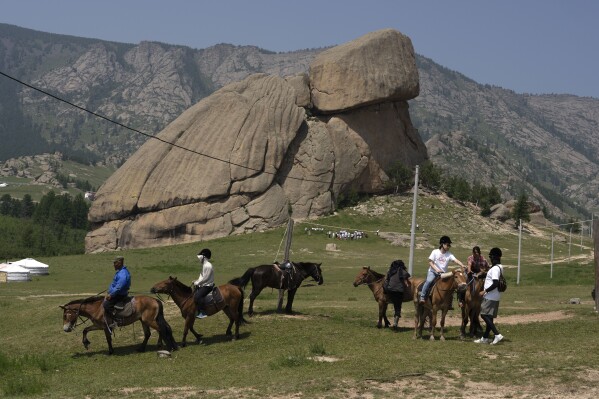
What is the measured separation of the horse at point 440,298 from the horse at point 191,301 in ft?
17.2

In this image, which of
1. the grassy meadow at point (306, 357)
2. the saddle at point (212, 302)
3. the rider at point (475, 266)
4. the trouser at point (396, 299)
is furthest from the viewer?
the trouser at point (396, 299)

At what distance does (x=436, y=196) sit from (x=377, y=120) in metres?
13.7

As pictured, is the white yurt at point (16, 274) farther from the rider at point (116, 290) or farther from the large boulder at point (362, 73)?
the large boulder at point (362, 73)

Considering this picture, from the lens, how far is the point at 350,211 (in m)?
101

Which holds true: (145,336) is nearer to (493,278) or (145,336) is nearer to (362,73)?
(493,278)

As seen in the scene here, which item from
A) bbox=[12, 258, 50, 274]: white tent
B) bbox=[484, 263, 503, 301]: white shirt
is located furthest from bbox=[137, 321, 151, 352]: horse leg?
bbox=[12, 258, 50, 274]: white tent

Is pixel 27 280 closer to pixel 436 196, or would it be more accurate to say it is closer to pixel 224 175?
pixel 224 175

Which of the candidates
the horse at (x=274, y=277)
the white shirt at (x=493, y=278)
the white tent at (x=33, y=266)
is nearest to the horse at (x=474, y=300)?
the white shirt at (x=493, y=278)

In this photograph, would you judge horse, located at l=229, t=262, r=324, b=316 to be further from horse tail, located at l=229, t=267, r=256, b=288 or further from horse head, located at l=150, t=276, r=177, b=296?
horse head, located at l=150, t=276, r=177, b=296

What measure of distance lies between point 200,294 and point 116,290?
2493mm

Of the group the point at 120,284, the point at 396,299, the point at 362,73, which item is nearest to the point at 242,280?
the point at 396,299

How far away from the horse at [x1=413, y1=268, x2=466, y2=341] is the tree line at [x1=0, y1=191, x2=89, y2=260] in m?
80.6

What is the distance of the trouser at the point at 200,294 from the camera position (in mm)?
22250

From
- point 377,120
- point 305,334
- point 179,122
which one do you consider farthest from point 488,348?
point 377,120
